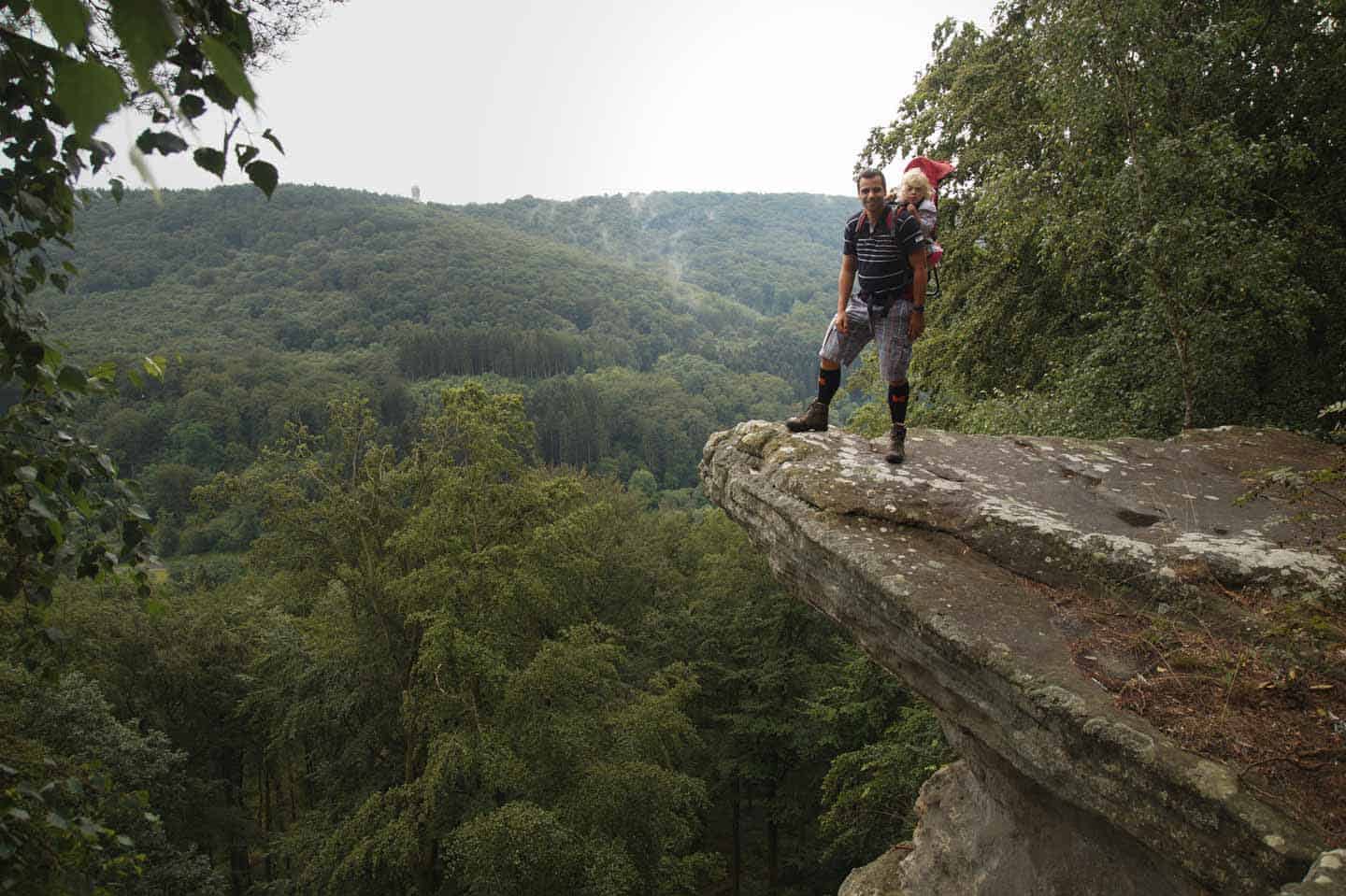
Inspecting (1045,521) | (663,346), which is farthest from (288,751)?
(663,346)

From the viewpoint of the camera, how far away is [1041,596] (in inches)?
183

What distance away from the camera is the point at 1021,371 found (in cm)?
1218

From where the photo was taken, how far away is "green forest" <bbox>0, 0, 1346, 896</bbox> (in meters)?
2.71

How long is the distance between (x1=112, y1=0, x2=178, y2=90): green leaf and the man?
212 inches

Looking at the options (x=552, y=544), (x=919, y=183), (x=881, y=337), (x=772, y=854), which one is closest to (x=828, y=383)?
(x=881, y=337)

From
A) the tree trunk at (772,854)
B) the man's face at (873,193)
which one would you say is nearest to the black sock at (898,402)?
the man's face at (873,193)

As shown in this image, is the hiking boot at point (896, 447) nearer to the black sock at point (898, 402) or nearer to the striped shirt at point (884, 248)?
the black sock at point (898, 402)

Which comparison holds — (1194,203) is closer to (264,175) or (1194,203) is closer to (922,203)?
(922,203)

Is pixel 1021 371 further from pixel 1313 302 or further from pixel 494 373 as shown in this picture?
pixel 494 373

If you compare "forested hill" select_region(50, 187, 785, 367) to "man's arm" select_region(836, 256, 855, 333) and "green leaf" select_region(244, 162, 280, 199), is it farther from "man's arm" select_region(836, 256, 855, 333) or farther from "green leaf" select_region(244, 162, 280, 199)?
"green leaf" select_region(244, 162, 280, 199)

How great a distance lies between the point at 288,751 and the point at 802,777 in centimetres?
1659

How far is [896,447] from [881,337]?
3.37 ft

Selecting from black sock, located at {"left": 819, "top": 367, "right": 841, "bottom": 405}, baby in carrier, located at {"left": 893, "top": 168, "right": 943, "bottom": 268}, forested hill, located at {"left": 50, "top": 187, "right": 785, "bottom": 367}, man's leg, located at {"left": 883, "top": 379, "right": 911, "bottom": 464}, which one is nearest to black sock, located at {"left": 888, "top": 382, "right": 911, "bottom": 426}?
man's leg, located at {"left": 883, "top": 379, "right": 911, "bottom": 464}

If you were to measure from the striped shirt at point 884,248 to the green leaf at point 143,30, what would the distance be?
555 cm
